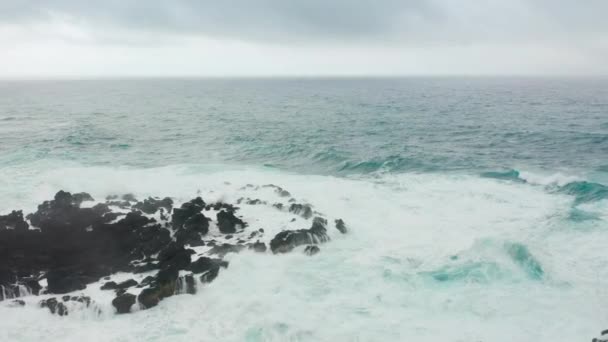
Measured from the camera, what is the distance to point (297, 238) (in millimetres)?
18250

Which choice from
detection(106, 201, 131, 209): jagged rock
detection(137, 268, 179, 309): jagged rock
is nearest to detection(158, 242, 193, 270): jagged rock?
detection(137, 268, 179, 309): jagged rock

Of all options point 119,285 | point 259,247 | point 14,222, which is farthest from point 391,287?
point 14,222

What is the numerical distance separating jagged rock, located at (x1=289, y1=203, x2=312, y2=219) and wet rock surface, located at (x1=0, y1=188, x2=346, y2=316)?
0.06m

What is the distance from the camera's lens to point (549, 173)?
28.4m

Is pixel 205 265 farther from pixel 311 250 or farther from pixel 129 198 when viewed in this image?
pixel 129 198

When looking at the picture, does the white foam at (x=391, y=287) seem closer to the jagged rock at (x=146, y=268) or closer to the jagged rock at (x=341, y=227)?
the jagged rock at (x=341, y=227)

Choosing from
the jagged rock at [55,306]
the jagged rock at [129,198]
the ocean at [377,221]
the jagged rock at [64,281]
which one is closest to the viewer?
the ocean at [377,221]

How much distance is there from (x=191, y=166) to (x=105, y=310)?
786 inches

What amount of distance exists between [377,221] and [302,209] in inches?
152

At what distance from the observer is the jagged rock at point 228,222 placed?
19.8 meters

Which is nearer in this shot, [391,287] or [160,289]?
[160,289]

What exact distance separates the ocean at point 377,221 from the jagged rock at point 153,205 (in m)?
2.38

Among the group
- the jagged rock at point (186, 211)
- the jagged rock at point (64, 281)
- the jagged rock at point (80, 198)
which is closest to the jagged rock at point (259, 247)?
the jagged rock at point (186, 211)

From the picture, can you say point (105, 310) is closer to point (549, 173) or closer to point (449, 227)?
point (449, 227)
